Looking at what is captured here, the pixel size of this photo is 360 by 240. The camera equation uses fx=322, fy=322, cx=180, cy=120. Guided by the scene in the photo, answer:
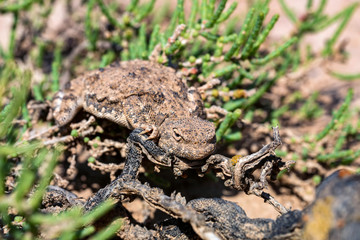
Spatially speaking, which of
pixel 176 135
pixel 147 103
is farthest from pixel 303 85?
pixel 176 135

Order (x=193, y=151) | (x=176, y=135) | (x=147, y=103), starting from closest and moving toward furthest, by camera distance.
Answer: (x=193, y=151) < (x=176, y=135) < (x=147, y=103)

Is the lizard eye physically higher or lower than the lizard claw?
higher

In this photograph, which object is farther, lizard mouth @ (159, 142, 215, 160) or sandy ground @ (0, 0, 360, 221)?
sandy ground @ (0, 0, 360, 221)

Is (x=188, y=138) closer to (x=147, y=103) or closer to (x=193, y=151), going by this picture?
(x=193, y=151)

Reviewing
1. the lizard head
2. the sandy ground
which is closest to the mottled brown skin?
the lizard head

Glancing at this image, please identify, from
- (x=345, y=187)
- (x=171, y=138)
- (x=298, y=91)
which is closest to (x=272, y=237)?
(x=345, y=187)

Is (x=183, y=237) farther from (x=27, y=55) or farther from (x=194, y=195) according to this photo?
(x=27, y=55)

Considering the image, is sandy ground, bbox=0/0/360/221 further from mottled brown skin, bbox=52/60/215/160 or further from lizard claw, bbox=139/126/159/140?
lizard claw, bbox=139/126/159/140
